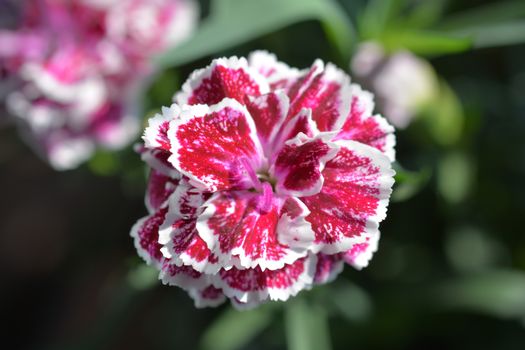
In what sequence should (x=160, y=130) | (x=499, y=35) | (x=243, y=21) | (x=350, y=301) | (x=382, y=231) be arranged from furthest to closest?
(x=382, y=231) < (x=350, y=301) < (x=499, y=35) < (x=243, y=21) < (x=160, y=130)

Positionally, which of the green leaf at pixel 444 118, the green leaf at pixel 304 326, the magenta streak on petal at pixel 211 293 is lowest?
the green leaf at pixel 304 326

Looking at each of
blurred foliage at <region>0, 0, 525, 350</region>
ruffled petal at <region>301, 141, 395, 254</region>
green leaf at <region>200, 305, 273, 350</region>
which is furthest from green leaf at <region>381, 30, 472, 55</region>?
green leaf at <region>200, 305, 273, 350</region>

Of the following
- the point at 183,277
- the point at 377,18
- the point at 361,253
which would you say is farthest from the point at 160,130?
the point at 377,18

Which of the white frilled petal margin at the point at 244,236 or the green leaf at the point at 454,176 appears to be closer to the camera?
the white frilled petal margin at the point at 244,236

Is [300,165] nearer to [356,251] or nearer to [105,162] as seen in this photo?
[356,251]

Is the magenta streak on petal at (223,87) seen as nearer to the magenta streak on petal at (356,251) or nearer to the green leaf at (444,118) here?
the magenta streak on petal at (356,251)

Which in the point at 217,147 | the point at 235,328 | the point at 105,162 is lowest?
the point at 235,328

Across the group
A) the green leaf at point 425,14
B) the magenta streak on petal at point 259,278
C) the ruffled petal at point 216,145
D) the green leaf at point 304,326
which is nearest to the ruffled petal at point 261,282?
the magenta streak on petal at point 259,278
